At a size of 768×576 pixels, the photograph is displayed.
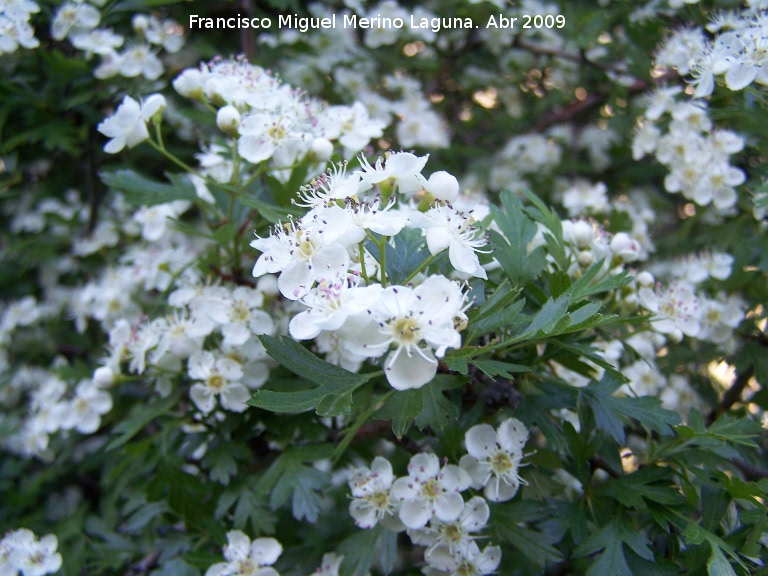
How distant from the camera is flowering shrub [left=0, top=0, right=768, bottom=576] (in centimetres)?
115

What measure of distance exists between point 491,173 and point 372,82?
66cm

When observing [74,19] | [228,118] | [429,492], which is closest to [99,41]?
[74,19]

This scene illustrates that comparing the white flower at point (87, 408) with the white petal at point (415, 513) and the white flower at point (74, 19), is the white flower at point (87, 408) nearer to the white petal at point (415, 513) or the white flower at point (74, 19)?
the white petal at point (415, 513)

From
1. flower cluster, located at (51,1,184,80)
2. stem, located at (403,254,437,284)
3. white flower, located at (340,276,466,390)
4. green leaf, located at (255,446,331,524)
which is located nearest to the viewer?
white flower, located at (340,276,466,390)

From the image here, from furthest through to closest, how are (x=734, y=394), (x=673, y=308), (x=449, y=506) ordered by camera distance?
(x=734, y=394)
(x=673, y=308)
(x=449, y=506)

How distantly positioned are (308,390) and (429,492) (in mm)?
351

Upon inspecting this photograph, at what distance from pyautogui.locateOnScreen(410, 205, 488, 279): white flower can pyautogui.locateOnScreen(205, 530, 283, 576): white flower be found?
2.55 ft

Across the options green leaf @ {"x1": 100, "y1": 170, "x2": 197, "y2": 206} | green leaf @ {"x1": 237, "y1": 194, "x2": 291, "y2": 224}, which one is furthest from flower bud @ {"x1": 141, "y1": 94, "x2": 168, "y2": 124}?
green leaf @ {"x1": 237, "y1": 194, "x2": 291, "y2": 224}

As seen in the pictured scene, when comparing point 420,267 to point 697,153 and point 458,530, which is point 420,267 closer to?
point 458,530

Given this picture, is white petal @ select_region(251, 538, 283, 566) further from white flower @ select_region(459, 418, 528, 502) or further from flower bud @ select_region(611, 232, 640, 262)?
flower bud @ select_region(611, 232, 640, 262)

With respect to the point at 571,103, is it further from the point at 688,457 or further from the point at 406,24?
the point at 688,457

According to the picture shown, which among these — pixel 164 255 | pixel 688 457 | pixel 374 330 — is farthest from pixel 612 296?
pixel 164 255

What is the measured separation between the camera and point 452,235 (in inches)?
44.1

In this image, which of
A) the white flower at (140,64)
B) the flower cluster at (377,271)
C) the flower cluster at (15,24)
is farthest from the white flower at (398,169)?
the flower cluster at (15,24)
